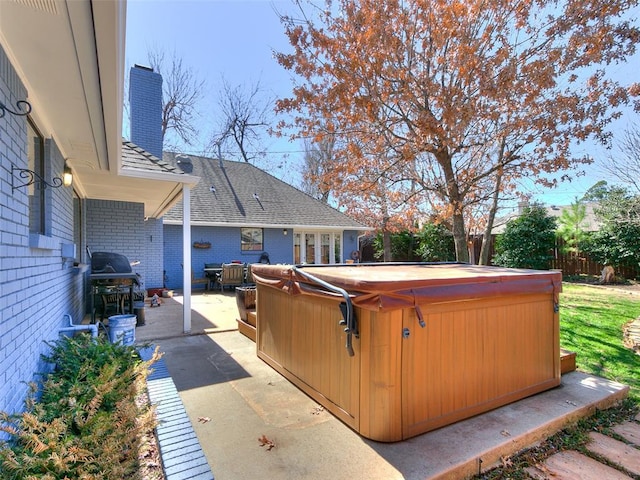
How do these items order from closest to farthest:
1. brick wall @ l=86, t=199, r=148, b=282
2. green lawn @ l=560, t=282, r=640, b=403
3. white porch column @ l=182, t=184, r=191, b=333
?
green lawn @ l=560, t=282, r=640, b=403 < white porch column @ l=182, t=184, r=191, b=333 < brick wall @ l=86, t=199, r=148, b=282

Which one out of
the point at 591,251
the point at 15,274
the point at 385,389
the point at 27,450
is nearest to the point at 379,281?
the point at 385,389

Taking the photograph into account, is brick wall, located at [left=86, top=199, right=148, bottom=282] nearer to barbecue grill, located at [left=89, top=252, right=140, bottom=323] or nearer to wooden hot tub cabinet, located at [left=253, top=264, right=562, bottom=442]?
barbecue grill, located at [left=89, top=252, right=140, bottom=323]

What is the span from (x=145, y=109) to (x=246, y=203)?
221 inches

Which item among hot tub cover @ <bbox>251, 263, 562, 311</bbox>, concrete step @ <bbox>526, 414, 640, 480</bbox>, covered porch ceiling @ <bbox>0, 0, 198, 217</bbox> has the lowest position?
concrete step @ <bbox>526, 414, 640, 480</bbox>

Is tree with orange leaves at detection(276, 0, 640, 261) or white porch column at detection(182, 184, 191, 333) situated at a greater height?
tree with orange leaves at detection(276, 0, 640, 261)

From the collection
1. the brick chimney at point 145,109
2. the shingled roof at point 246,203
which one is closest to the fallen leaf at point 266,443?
the brick chimney at point 145,109

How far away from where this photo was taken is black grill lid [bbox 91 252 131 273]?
7482 mm

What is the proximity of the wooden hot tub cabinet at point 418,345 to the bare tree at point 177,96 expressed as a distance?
61.2ft

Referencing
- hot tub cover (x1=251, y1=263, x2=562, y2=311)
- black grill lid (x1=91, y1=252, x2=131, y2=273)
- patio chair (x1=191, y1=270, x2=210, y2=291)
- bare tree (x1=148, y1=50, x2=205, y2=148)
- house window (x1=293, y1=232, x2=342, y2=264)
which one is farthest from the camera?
bare tree (x1=148, y1=50, x2=205, y2=148)

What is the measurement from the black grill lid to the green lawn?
829 cm

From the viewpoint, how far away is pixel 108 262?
24.8 feet

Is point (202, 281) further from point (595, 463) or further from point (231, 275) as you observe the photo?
point (595, 463)

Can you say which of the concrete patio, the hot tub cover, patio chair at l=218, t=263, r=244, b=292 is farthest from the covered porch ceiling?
patio chair at l=218, t=263, r=244, b=292

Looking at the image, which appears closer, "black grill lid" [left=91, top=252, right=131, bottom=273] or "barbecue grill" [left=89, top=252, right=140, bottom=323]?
"barbecue grill" [left=89, top=252, right=140, bottom=323]
